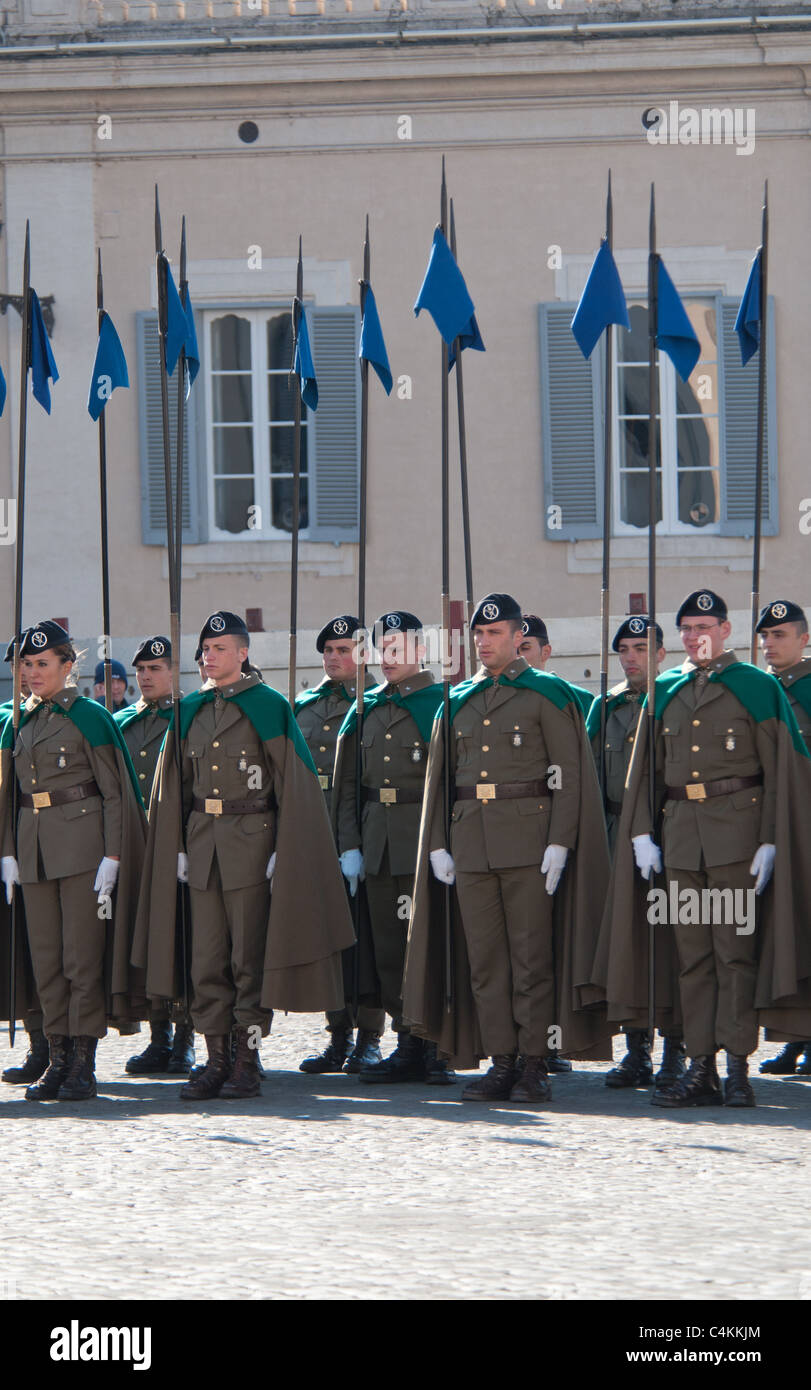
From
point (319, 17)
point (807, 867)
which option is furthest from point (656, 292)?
point (319, 17)

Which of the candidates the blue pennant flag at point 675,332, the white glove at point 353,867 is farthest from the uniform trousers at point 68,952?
the blue pennant flag at point 675,332

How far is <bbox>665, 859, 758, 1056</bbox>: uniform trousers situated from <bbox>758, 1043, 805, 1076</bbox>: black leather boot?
91cm

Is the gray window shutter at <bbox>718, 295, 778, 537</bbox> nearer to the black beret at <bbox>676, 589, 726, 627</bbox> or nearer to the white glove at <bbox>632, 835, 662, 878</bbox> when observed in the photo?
the black beret at <bbox>676, 589, 726, 627</bbox>

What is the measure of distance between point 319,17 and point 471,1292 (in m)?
11.3

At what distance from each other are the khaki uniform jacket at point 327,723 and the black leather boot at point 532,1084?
77.3 inches

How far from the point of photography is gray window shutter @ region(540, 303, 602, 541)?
46.1 feet

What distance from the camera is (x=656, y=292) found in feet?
26.8

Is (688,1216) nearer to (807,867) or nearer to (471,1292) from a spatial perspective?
(471,1292)

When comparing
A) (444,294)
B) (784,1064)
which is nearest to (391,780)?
(784,1064)

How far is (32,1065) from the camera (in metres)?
8.18

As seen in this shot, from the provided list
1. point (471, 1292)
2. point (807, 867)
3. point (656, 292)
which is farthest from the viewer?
point (656, 292)

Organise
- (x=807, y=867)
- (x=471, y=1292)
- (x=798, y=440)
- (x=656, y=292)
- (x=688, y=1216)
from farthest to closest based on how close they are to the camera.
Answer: (x=798, y=440) < (x=656, y=292) < (x=807, y=867) < (x=688, y=1216) < (x=471, y=1292)

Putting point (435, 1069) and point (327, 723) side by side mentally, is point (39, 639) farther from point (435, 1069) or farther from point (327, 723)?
point (435, 1069)

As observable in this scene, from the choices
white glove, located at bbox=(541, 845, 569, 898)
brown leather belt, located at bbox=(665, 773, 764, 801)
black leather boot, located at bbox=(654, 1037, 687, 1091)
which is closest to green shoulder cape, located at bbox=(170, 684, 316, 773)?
white glove, located at bbox=(541, 845, 569, 898)
